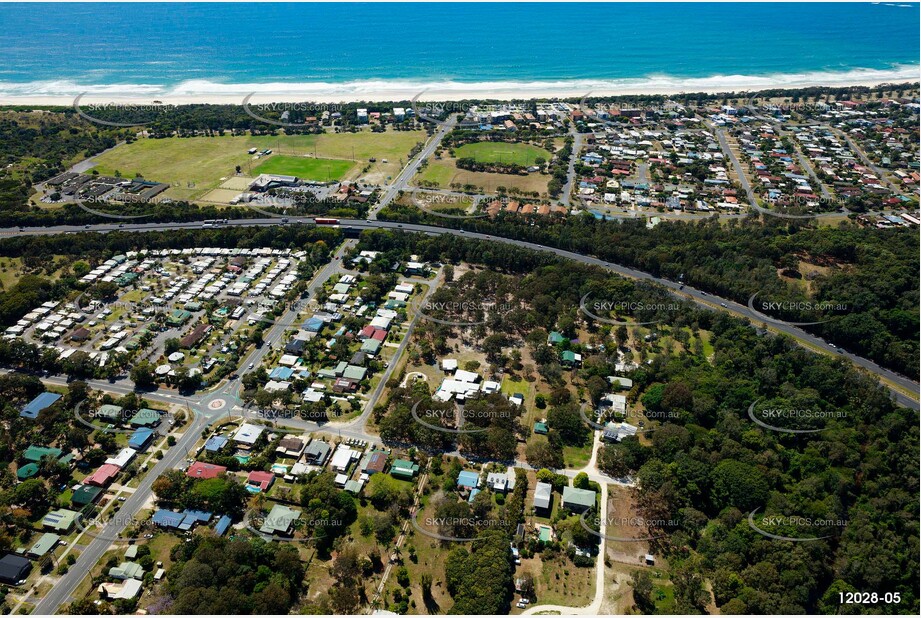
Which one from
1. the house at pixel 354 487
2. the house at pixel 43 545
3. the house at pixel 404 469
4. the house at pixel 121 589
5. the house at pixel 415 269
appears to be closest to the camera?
the house at pixel 121 589

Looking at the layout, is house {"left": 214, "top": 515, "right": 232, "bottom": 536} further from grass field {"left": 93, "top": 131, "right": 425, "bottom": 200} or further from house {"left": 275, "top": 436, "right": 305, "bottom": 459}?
grass field {"left": 93, "top": 131, "right": 425, "bottom": 200}

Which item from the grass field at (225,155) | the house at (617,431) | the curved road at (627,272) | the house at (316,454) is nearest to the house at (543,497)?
the house at (617,431)

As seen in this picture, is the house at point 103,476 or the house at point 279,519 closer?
the house at point 279,519

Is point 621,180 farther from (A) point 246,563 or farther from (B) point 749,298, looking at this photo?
(A) point 246,563

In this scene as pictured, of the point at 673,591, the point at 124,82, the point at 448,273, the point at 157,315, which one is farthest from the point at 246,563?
the point at 124,82

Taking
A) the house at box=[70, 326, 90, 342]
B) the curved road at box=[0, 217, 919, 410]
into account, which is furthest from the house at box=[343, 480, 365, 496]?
the curved road at box=[0, 217, 919, 410]

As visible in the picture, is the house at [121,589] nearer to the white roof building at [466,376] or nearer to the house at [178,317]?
the white roof building at [466,376]
